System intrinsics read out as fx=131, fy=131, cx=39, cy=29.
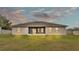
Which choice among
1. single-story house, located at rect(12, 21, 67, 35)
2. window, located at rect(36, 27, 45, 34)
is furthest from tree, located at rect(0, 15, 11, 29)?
window, located at rect(36, 27, 45, 34)

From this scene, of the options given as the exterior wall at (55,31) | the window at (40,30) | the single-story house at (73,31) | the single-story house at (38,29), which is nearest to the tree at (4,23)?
the single-story house at (38,29)

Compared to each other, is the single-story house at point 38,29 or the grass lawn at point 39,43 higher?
the single-story house at point 38,29

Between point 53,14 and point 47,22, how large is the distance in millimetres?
143

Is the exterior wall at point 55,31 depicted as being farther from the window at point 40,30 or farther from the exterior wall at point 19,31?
the exterior wall at point 19,31

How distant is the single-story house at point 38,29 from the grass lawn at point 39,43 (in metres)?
0.06

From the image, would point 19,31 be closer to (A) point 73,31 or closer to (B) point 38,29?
(B) point 38,29

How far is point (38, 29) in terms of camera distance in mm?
1821

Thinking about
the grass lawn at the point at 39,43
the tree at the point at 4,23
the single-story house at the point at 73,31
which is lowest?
the grass lawn at the point at 39,43

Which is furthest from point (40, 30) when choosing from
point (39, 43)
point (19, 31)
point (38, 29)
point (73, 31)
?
point (73, 31)

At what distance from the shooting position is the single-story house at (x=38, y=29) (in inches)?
71.8

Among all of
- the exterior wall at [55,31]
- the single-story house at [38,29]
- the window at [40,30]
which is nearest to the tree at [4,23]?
the single-story house at [38,29]
